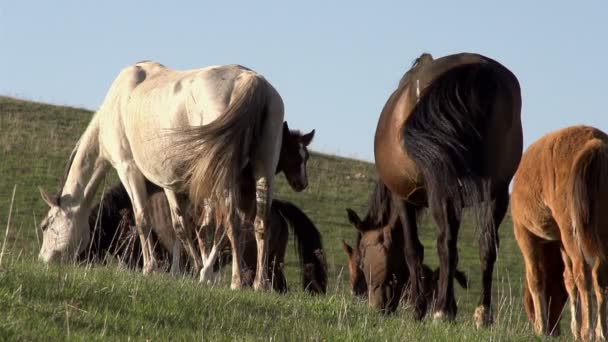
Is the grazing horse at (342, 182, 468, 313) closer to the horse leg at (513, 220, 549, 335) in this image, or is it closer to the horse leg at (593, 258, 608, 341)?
the horse leg at (513, 220, 549, 335)

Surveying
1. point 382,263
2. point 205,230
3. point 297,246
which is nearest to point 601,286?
point 382,263

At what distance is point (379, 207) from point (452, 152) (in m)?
2.49

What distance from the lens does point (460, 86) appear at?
29.4 ft

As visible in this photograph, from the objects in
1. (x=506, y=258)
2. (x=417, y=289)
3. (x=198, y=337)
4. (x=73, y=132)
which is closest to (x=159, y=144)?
(x=417, y=289)

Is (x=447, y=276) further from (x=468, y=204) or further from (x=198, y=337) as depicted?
(x=198, y=337)

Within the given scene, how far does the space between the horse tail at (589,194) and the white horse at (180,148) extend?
289cm

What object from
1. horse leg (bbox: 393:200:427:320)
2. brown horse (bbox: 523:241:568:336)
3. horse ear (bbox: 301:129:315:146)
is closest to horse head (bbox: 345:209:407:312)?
brown horse (bbox: 523:241:568:336)

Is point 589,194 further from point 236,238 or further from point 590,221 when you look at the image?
point 236,238

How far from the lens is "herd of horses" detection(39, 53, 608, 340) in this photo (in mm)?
8773

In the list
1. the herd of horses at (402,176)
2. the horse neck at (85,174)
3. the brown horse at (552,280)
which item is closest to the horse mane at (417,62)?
the herd of horses at (402,176)

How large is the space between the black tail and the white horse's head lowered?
5.28 m

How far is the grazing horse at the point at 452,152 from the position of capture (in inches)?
337

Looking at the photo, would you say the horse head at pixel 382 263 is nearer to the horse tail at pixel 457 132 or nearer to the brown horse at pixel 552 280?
the brown horse at pixel 552 280

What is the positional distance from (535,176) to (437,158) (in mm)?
1439
